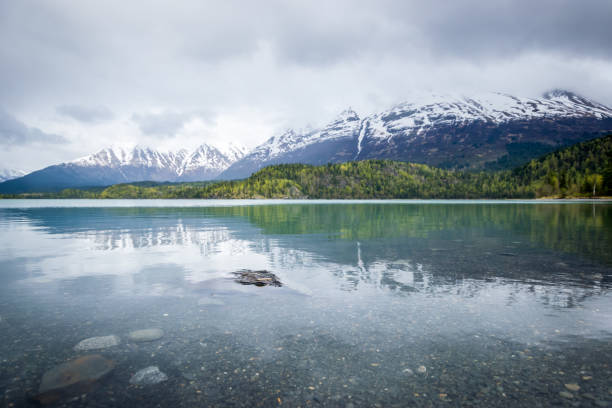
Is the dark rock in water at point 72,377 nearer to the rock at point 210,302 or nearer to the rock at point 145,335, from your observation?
the rock at point 145,335

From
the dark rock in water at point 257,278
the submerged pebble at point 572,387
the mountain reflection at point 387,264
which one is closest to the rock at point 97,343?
the mountain reflection at point 387,264

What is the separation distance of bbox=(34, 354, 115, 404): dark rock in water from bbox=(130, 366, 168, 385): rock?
0.95 metres

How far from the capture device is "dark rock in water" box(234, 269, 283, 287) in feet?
65.4

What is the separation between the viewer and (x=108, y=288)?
19.2 metres

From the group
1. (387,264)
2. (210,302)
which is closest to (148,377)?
(210,302)

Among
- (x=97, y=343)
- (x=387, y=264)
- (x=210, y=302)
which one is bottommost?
(x=387, y=264)

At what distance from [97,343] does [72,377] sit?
7.79 feet

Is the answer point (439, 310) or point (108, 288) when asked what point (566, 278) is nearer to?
point (439, 310)

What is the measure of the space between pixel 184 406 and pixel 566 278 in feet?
69.7

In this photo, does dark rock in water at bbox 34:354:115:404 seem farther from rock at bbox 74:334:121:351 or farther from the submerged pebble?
the submerged pebble

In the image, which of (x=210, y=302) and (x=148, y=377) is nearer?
(x=148, y=377)

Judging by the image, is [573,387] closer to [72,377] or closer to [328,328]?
[328,328]

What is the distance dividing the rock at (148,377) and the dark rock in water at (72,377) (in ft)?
3.12

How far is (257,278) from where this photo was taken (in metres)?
20.7
